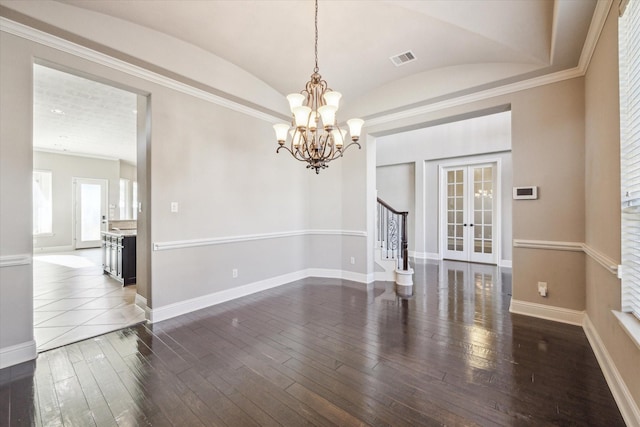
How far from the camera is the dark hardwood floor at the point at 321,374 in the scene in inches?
66.6

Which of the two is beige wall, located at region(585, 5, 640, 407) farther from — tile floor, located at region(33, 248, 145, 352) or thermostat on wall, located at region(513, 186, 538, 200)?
tile floor, located at region(33, 248, 145, 352)

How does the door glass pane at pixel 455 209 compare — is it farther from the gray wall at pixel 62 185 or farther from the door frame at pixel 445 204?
the gray wall at pixel 62 185

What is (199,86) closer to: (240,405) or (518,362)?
(240,405)

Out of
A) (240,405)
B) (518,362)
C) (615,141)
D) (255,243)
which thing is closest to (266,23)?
(255,243)

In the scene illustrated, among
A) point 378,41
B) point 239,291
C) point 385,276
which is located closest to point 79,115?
point 239,291

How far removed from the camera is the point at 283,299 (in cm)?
391

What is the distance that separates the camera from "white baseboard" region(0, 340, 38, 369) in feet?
7.30

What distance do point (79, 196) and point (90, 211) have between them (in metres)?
0.59

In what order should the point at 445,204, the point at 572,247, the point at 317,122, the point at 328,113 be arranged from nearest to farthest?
the point at 328,113 < the point at 317,122 < the point at 572,247 < the point at 445,204

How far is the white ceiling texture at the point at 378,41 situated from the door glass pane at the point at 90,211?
18.6 ft

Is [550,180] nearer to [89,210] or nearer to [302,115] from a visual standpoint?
[302,115]

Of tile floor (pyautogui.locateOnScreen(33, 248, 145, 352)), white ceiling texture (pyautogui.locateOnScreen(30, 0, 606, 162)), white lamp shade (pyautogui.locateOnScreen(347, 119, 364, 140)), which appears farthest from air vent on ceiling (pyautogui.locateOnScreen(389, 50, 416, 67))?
tile floor (pyautogui.locateOnScreen(33, 248, 145, 352))

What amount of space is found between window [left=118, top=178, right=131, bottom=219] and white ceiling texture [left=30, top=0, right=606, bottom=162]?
6.15m

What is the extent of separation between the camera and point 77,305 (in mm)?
3666
